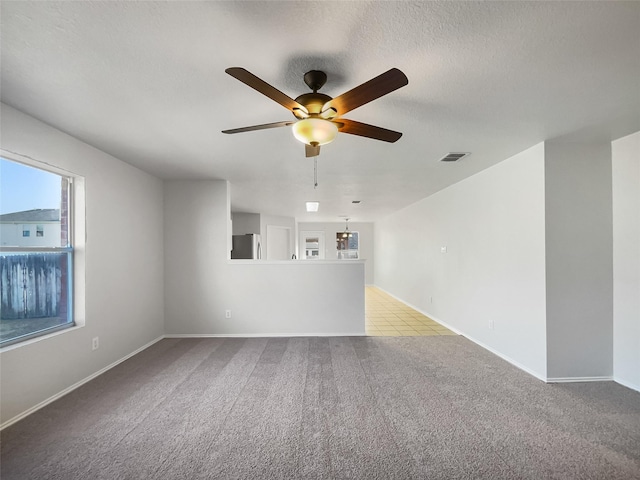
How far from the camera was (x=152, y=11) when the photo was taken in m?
1.28

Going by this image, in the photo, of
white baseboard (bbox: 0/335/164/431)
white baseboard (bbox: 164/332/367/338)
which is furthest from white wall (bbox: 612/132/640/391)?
white baseboard (bbox: 0/335/164/431)

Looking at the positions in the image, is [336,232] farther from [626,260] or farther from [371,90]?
[371,90]

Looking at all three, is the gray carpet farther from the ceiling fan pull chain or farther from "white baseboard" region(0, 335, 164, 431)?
the ceiling fan pull chain

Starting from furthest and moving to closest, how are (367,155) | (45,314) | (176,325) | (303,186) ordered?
(303,186)
(176,325)
(367,155)
(45,314)

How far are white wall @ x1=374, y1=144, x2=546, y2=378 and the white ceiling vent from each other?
579 mm

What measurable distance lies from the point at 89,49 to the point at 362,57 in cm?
144

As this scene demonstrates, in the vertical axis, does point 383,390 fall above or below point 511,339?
below

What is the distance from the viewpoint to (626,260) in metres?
2.77

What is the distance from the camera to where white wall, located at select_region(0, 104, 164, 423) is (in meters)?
2.23

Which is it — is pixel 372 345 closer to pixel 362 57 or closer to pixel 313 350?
pixel 313 350

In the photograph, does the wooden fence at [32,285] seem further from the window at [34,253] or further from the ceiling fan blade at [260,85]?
the ceiling fan blade at [260,85]

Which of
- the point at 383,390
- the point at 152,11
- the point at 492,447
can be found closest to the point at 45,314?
the point at 152,11

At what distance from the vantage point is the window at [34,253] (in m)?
2.23

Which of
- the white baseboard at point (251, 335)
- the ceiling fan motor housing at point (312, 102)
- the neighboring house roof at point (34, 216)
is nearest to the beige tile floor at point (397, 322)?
the white baseboard at point (251, 335)
